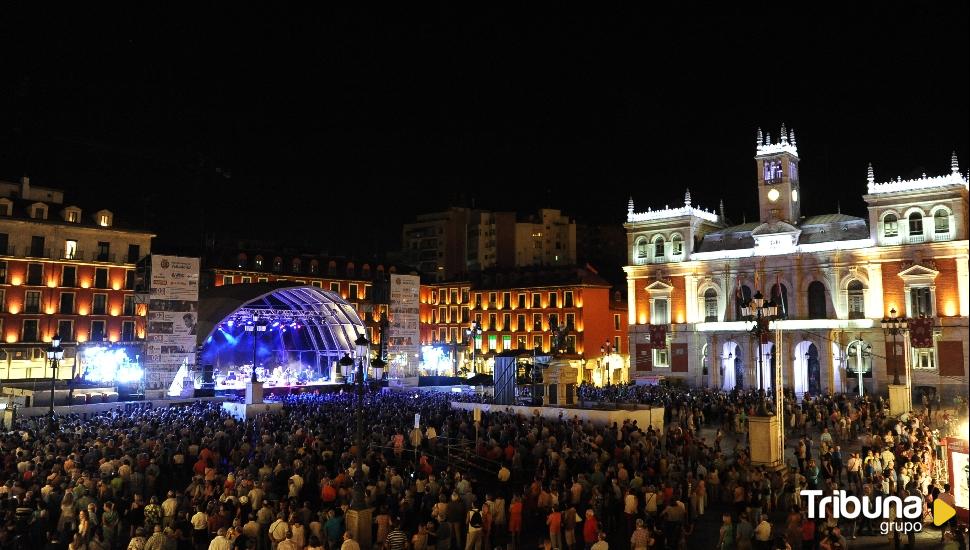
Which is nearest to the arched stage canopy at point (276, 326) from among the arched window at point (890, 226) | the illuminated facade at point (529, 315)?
the illuminated facade at point (529, 315)

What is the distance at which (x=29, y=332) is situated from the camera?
164 feet

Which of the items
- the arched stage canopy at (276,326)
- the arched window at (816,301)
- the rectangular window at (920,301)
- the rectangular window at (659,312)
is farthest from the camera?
the rectangular window at (659,312)

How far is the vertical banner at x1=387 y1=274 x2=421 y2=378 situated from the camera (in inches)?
1967

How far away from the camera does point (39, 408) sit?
31438mm

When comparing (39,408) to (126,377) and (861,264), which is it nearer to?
(126,377)

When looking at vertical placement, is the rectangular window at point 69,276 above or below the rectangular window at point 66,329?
above

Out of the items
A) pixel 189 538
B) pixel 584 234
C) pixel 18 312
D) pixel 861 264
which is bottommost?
pixel 189 538

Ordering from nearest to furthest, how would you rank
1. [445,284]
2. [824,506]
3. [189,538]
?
[189,538] < [824,506] < [445,284]

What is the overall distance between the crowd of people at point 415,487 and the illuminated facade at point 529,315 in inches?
1690

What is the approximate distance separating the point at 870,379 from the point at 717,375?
10.4m

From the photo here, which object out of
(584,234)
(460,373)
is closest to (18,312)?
(460,373)

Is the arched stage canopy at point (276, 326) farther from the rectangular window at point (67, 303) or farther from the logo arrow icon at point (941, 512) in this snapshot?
the logo arrow icon at point (941, 512)

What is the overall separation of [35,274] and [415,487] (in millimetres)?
48684

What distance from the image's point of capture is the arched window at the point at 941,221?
46.3 meters
